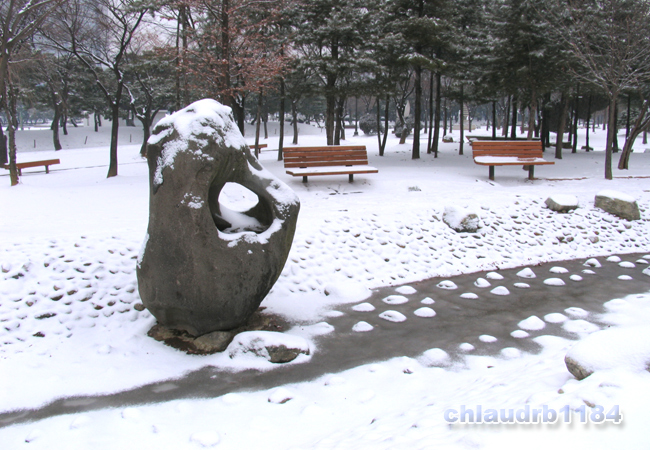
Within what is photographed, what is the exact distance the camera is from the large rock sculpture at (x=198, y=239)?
4.23 m

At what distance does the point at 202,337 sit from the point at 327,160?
23.4ft

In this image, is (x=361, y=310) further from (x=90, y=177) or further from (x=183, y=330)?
(x=90, y=177)

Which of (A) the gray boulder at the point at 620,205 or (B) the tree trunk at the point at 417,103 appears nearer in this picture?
(A) the gray boulder at the point at 620,205

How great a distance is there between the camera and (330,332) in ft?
16.2

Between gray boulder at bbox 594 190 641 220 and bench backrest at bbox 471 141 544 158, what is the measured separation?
10.0 ft

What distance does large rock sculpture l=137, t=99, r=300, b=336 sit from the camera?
4.23 meters

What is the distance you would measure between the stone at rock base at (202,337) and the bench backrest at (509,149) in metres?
9.05

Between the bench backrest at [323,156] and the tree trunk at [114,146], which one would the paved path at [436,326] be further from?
the tree trunk at [114,146]

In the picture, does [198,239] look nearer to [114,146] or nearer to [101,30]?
→ [114,146]

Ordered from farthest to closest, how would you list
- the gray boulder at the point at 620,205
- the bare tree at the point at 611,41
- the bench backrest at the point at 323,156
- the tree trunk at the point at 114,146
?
the tree trunk at the point at 114,146 < the bare tree at the point at 611,41 < the bench backrest at the point at 323,156 < the gray boulder at the point at 620,205

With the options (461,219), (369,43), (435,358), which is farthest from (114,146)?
(435,358)

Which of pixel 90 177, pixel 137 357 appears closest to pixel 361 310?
pixel 137 357

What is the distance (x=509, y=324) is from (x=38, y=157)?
25.7 metres

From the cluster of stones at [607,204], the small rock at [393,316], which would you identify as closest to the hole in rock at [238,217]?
the small rock at [393,316]
